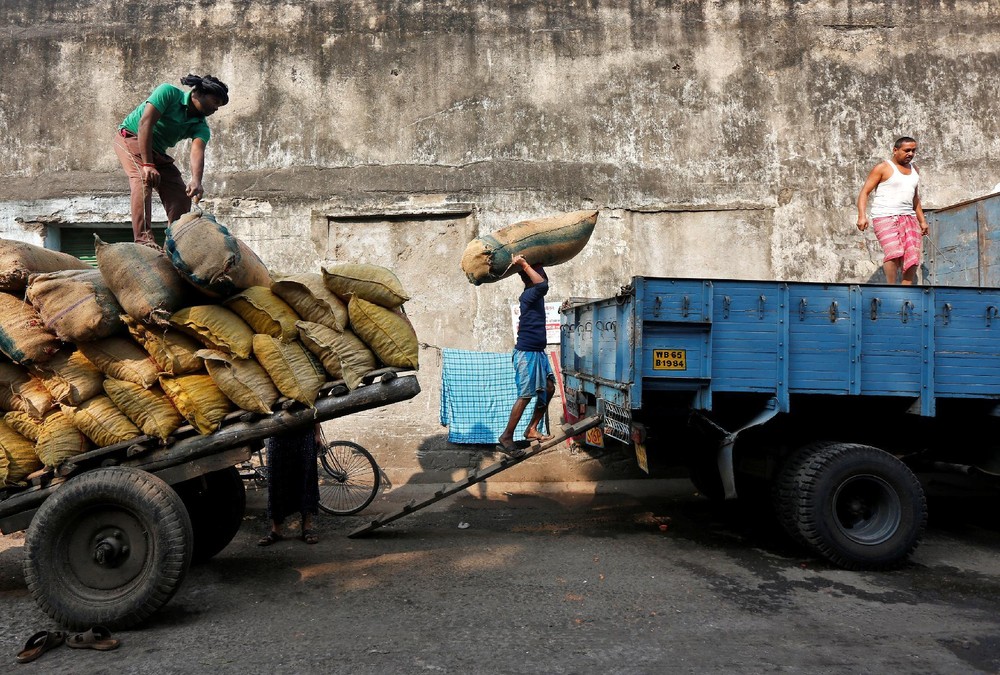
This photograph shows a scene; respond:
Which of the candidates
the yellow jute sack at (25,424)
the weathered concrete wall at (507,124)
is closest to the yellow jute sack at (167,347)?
the yellow jute sack at (25,424)

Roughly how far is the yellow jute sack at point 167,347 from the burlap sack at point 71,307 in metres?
0.12

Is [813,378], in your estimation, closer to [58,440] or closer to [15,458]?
[58,440]

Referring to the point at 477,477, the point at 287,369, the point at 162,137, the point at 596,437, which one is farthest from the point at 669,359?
the point at 162,137

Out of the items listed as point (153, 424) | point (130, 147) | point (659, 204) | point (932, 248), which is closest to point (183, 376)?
point (153, 424)

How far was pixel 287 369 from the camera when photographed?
3.94 metres

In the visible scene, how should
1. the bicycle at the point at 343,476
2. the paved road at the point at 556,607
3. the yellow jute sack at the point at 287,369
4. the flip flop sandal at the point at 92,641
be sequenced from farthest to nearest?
the bicycle at the point at 343,476 < the yellow jute sack at the point at 287,369 < the flip flop sandal at the point at 92,641 < the paved road at the point at 556,607

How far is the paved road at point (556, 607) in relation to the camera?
3.30m

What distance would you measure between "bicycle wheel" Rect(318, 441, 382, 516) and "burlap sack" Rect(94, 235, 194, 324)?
10.2 ft

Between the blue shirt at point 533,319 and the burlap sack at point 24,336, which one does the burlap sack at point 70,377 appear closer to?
the burlap sack at point 24,336

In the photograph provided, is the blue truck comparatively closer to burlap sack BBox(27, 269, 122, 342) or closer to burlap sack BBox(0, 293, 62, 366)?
burlap sack BBox(27, 269, 122, 342)

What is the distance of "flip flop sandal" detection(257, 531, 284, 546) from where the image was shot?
5387 millimetres

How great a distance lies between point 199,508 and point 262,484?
2.05m

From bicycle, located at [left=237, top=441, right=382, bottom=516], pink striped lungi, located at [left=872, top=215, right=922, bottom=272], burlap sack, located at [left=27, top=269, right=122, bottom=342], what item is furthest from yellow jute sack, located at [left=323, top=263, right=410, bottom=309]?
pink striped lungi, located at [left=872, top=215, right=922, bottom=272]

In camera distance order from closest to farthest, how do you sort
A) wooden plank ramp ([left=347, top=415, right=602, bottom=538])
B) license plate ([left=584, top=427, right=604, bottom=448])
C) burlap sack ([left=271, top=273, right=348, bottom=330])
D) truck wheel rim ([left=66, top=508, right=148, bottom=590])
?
truck wheel rim ([left=66, top=508, right=148, bottom=590]) → burlap sack ([left=271, top=273, right=348, bottom=330]) → wooden plank ramp ([left=347, top=415, right=602, bottom=538]) → license plate ([left=584, top=427, right=604, bottom=448])
